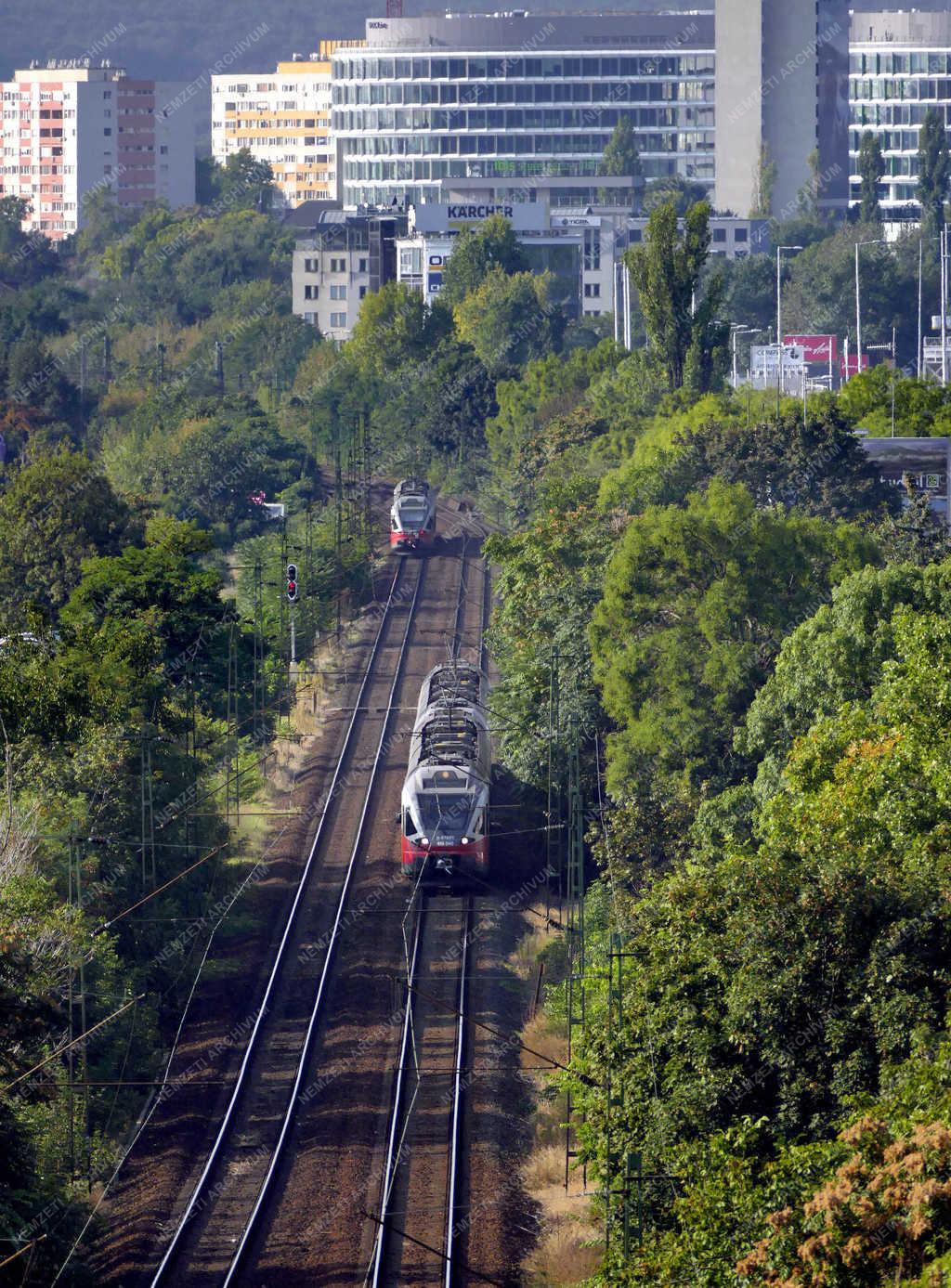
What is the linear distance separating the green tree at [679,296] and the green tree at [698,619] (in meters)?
29.5

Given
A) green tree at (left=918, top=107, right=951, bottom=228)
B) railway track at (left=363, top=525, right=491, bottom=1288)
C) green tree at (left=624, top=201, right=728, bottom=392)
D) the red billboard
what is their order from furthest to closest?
1. green tree at (left=918, top=107, right=951, bottom=228)
2. the red billboard
3. green tree at (left=624, top=201, right=728, bottom=392)
4. railway track at (left=363, top=525, right=491, bottom=1288)

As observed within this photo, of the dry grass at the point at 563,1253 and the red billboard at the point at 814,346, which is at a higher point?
the red billboard at the point at 814,346

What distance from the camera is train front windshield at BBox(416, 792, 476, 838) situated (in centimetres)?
4631

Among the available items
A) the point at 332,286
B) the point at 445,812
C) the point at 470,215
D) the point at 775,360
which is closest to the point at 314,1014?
the point at 445,812

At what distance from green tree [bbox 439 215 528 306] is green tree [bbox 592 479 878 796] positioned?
90.9 meters

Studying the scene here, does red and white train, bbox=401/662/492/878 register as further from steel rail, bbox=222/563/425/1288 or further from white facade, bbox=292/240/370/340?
white facade, bbox=292/240/370/340

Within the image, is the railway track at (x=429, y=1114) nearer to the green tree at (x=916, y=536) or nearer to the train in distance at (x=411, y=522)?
the green tree at (x=916, y=536)

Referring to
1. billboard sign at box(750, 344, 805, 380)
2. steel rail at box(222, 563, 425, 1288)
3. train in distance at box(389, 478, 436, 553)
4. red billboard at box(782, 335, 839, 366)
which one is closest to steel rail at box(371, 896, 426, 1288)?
steel rail at box(222, 563, 425, 1288)

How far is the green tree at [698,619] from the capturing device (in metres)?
49.2

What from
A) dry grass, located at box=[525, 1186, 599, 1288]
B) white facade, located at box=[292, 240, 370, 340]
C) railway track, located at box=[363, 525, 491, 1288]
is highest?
white facade, located at box=[292, 240, 370, 340]

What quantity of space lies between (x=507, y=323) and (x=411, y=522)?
1998 inches

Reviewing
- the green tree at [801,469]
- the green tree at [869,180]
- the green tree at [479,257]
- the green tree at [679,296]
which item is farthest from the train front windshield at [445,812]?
the green tree at [869,180]

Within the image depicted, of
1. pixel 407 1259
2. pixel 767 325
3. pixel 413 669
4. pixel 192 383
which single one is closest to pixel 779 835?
pixel 407 1259

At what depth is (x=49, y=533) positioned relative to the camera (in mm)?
68312
